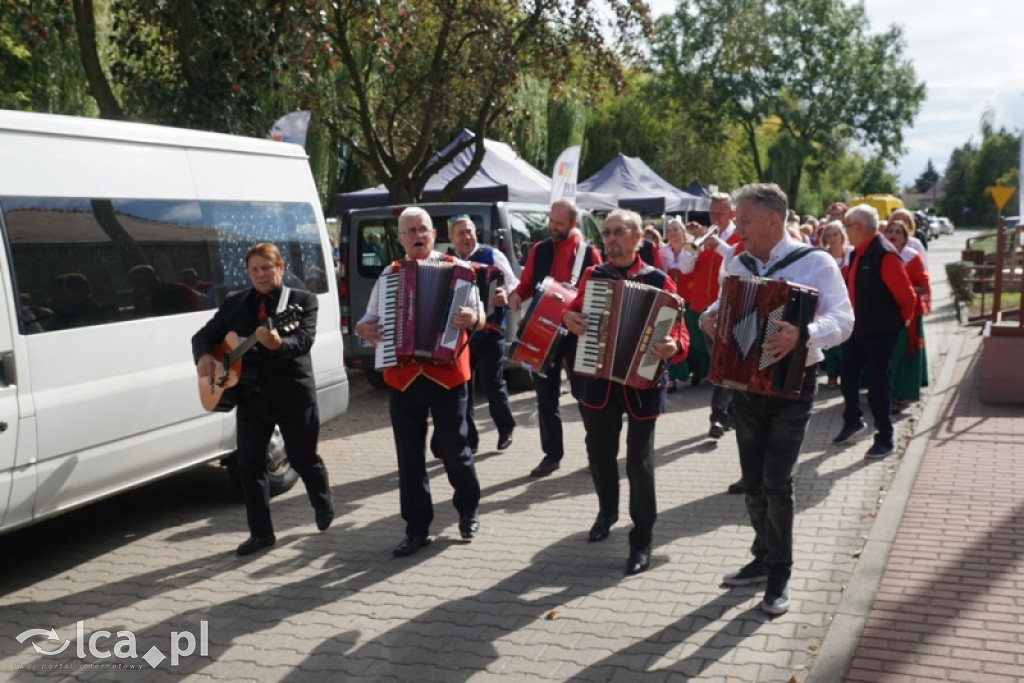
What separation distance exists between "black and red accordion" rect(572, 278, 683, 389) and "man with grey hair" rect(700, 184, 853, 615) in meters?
0.28

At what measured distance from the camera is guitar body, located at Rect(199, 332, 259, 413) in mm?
5551

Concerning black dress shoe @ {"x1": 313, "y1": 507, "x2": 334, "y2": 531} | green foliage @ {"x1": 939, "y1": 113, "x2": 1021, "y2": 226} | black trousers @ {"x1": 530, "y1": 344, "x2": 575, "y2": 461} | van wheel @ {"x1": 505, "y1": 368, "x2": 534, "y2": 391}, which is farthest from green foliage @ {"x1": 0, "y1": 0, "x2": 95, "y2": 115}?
green foliage @ {"x1": 939, "y1": 113, "x2": 1021, "y2": 226}

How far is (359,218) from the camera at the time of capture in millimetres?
11219

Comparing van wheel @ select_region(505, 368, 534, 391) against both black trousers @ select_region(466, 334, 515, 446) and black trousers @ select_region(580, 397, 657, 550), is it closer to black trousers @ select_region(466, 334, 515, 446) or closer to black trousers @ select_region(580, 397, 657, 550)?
black trousers @ select_region(466, 334, 515, 446)

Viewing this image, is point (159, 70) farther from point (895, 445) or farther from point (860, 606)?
point (860, 606)

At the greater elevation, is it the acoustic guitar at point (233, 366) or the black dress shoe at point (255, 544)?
the acoustic guitar at point (233, 366)

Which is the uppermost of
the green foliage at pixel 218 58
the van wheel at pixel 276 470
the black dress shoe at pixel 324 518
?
the green foliage at pixel 218 58

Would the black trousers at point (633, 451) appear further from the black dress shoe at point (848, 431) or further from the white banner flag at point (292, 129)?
the white banner flag at point (292, 129)

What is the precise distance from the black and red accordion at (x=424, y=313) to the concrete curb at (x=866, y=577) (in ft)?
7.82

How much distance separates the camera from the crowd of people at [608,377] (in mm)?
4754

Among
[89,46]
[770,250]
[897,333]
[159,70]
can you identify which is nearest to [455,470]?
[770,250]

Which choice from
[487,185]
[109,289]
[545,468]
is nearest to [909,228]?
[545,468]

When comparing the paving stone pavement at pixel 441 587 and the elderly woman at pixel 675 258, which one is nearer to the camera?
the paving stone pavement at pixel 441 587

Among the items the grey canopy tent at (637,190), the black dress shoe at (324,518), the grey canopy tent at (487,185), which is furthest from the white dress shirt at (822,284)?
the grey canopy tent at (637,190)
